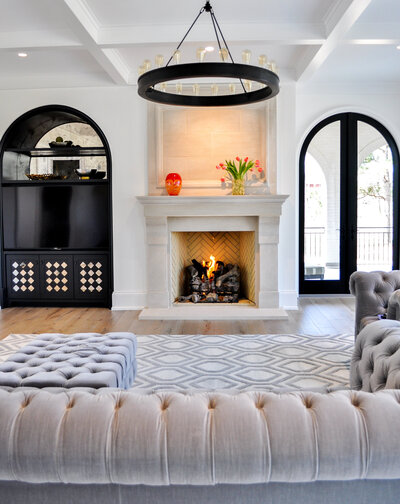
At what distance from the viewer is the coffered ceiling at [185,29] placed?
13.5ft

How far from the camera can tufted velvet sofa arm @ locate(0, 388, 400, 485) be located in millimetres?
1246

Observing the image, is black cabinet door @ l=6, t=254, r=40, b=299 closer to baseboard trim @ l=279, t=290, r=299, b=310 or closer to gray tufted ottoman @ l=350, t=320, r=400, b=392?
baseboard trim @ l=279, t=290, r=299, b=310

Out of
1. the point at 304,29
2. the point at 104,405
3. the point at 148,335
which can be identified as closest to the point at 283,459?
the point at 104,405

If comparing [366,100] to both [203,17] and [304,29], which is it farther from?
[203,17]

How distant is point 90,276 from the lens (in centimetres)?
652

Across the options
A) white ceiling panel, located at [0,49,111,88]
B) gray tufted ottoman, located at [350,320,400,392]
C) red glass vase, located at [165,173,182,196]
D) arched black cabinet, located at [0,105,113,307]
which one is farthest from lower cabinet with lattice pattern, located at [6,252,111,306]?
gray tufted ottoman, located at [350,320,400,392]

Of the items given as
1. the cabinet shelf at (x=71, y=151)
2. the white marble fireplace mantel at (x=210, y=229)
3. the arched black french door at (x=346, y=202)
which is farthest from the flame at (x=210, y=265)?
the cabinet shelf at (x=71, y=151)

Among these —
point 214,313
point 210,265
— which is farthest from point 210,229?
point 214,313

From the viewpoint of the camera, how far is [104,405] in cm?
136

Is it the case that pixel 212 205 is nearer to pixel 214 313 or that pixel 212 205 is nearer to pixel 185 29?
pixel 214 313

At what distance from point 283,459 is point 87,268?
5.54 meters

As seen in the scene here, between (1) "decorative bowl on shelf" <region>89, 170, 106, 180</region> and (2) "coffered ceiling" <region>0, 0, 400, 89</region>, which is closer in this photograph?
(2) "coffered ceiling" <region>0, 0, 400, 89</region>

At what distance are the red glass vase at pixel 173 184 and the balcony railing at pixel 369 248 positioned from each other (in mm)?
2059

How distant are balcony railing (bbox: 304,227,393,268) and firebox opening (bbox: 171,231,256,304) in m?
1.00
